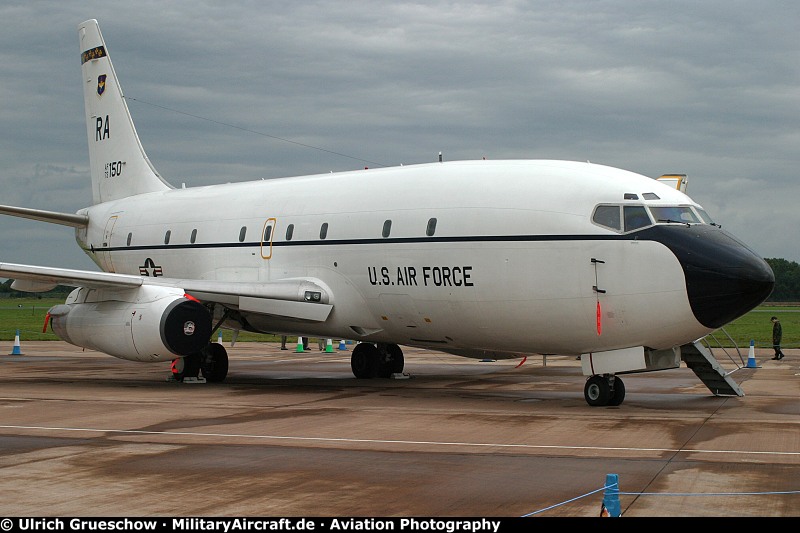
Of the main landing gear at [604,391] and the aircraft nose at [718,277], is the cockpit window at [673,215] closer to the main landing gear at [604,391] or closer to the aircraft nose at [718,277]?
the aircraft nose at [718,277]

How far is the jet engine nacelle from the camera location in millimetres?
20578

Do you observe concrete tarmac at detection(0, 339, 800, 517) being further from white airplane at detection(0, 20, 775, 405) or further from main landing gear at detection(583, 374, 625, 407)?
white airplane at detection(0, 20, 775, 405)

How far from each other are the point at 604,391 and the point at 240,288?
833 centimetres

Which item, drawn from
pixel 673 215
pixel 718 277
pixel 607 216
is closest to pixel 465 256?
pixel 607 216

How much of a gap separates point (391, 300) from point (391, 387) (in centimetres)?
301

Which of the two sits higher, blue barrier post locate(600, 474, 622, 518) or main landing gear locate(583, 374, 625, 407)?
blue barrier post locate(600, 474, 622, 518)

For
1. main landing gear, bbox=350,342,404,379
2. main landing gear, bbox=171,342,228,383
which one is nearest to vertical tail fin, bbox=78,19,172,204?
main landing gear, bbox=171,342,228,383

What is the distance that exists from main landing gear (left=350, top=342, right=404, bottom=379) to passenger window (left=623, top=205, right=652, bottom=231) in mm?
8984

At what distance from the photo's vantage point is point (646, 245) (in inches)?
653

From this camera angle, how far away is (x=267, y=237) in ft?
74.9

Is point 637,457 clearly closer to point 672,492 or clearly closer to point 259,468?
point 672,492

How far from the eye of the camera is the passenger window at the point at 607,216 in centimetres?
1703

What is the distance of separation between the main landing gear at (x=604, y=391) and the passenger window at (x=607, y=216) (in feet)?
8.69

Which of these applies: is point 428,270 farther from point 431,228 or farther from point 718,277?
point 718,277
